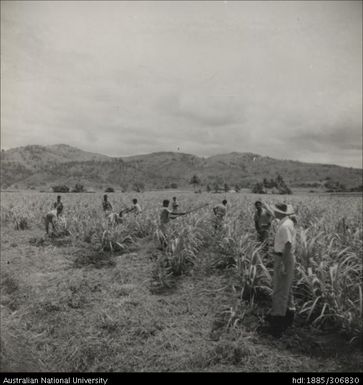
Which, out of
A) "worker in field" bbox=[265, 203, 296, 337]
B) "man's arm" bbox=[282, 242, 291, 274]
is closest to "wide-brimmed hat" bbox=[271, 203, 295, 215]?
"worker in field" bbox=[265, 203, 296, 337]

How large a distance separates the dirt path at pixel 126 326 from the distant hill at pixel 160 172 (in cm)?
4636

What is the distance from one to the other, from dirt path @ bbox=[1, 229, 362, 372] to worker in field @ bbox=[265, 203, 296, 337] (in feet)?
0.87

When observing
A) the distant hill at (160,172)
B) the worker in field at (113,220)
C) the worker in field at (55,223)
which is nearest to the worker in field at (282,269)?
the worker in field at (113,220)

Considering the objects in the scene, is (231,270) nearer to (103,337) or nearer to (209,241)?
(209,241)

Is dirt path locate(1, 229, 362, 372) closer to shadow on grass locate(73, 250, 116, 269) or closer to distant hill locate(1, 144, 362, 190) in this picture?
shadow on grass locate(73, 250, 116, 269)

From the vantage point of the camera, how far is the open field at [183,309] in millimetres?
4715

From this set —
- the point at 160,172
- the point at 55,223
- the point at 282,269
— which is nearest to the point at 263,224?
the point at 282,269

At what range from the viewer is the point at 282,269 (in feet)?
16.1

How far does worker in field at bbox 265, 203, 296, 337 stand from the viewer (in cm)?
486

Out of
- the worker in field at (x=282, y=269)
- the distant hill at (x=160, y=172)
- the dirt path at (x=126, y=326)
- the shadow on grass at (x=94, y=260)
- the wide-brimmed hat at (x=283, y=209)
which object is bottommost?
the dirt path at (x=126, y=326)

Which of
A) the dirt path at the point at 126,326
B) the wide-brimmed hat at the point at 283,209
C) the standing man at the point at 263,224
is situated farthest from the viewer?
the standing man at the point at 263,224

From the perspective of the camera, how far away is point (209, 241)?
9.11 metres

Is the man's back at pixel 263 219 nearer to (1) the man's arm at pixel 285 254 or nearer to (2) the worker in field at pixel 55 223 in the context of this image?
(1) the man's arm at pixel 285 254

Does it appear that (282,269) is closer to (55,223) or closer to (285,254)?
(285,254)
